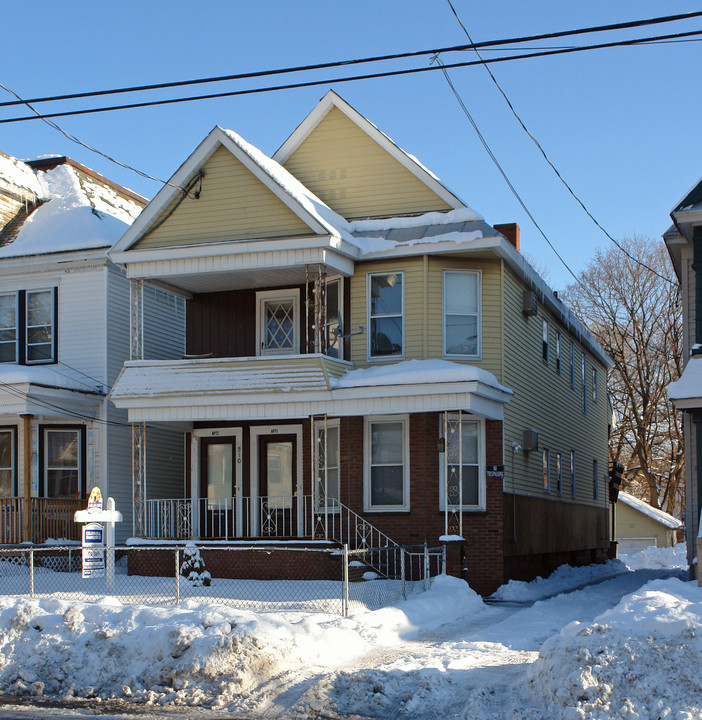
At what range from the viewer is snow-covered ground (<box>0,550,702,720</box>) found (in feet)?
28.0

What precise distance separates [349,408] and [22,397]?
272 inches

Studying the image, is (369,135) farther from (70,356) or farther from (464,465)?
(70,356)

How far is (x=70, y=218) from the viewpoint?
24328mm

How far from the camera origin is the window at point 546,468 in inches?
950

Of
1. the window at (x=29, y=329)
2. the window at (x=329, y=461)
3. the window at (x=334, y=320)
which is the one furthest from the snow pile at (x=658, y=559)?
Answer: the window at (x=29, y=329)

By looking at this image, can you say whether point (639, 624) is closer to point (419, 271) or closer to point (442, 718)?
point (442, 718)

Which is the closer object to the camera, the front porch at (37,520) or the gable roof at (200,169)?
the gable roof at (200,169)

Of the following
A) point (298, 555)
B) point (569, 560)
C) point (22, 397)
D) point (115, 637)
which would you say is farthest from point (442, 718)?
point (569, 560)

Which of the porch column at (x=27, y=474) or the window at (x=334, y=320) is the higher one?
the window at (x=334, y=320)

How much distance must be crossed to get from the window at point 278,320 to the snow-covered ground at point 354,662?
9.35 m

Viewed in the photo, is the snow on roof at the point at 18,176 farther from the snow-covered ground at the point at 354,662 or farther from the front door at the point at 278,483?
the snow-covered ground at the point at 354,662

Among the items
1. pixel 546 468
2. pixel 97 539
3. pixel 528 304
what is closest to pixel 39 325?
pixel 97 539

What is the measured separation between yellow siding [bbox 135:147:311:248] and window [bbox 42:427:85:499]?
5.18 meters

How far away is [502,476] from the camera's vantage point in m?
19.8
